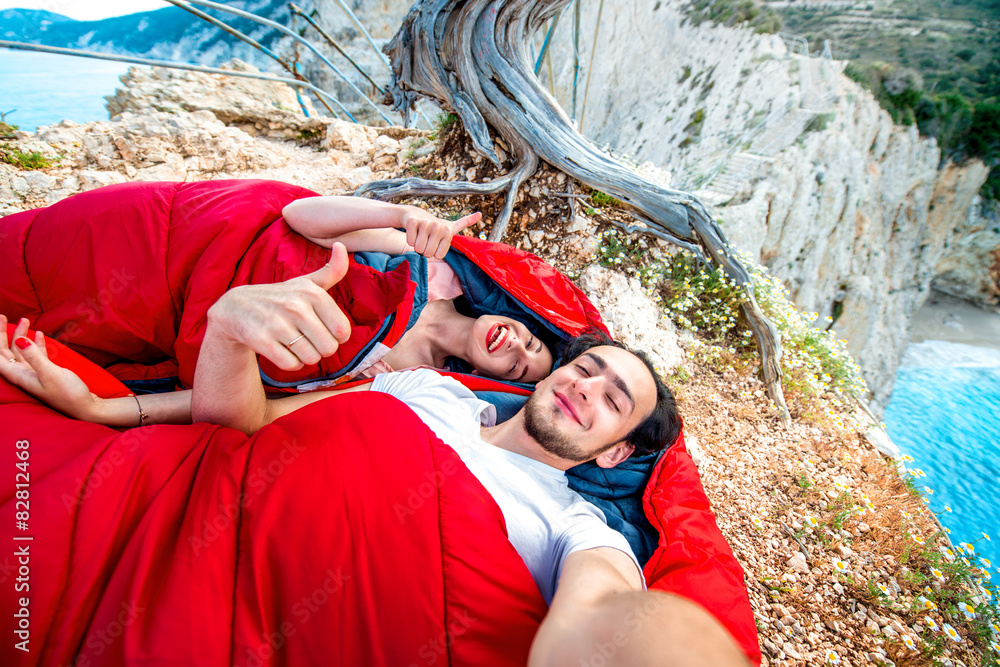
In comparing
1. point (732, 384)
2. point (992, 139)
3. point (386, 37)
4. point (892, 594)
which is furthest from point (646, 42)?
point (892, 594)

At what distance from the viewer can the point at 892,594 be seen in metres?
2.00

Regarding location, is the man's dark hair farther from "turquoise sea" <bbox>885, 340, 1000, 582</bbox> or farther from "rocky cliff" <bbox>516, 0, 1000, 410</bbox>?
"rocky cliff" <bbox>516, 0, 1000, 410</bbox>

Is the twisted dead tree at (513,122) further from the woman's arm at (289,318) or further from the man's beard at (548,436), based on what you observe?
the woman's arm at (289,318)

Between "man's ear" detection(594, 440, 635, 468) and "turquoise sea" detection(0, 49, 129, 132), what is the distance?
4.83m

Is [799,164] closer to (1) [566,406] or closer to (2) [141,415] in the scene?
(1) [566,406]

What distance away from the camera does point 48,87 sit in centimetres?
360

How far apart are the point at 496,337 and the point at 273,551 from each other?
1.40 meters

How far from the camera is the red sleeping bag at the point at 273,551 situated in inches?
37.6

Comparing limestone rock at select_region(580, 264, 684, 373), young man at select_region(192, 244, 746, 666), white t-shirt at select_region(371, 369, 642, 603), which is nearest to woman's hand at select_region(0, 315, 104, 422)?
young man at select_region(192, 244, 746, 666)

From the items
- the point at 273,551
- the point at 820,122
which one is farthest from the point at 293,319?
the point at 820,122

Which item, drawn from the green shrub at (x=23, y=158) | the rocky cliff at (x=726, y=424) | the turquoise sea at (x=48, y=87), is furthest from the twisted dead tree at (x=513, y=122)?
the turquoise sea at (x=48, y=87)

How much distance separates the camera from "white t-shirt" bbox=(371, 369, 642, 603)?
139 centimetres

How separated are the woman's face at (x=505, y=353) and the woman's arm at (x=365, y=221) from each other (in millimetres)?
573

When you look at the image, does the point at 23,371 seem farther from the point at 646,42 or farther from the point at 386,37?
the point at 646,42
